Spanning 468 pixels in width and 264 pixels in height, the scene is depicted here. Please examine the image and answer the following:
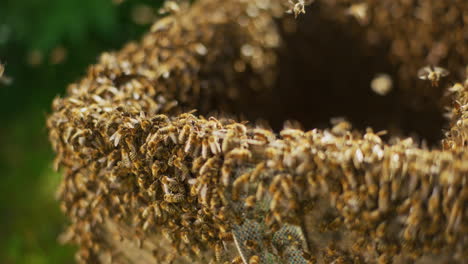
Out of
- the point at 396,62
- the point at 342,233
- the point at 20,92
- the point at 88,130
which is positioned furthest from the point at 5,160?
Result: the point at 342,233

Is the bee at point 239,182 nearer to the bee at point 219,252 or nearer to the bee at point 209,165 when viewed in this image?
the bee at point 209,165

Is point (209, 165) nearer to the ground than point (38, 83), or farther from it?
nearer to the ground

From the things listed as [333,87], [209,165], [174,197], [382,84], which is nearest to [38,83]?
[333,87]

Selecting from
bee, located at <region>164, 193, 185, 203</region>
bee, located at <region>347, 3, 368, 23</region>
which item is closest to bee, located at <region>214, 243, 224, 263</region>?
bee, located at <region>164, 193, 185, 203</region>

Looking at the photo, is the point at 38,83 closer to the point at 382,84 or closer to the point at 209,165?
the point at 382,84

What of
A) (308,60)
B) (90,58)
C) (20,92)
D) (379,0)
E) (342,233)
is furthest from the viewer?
(20,92)

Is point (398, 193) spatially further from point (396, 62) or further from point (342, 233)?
point (396, 62)
